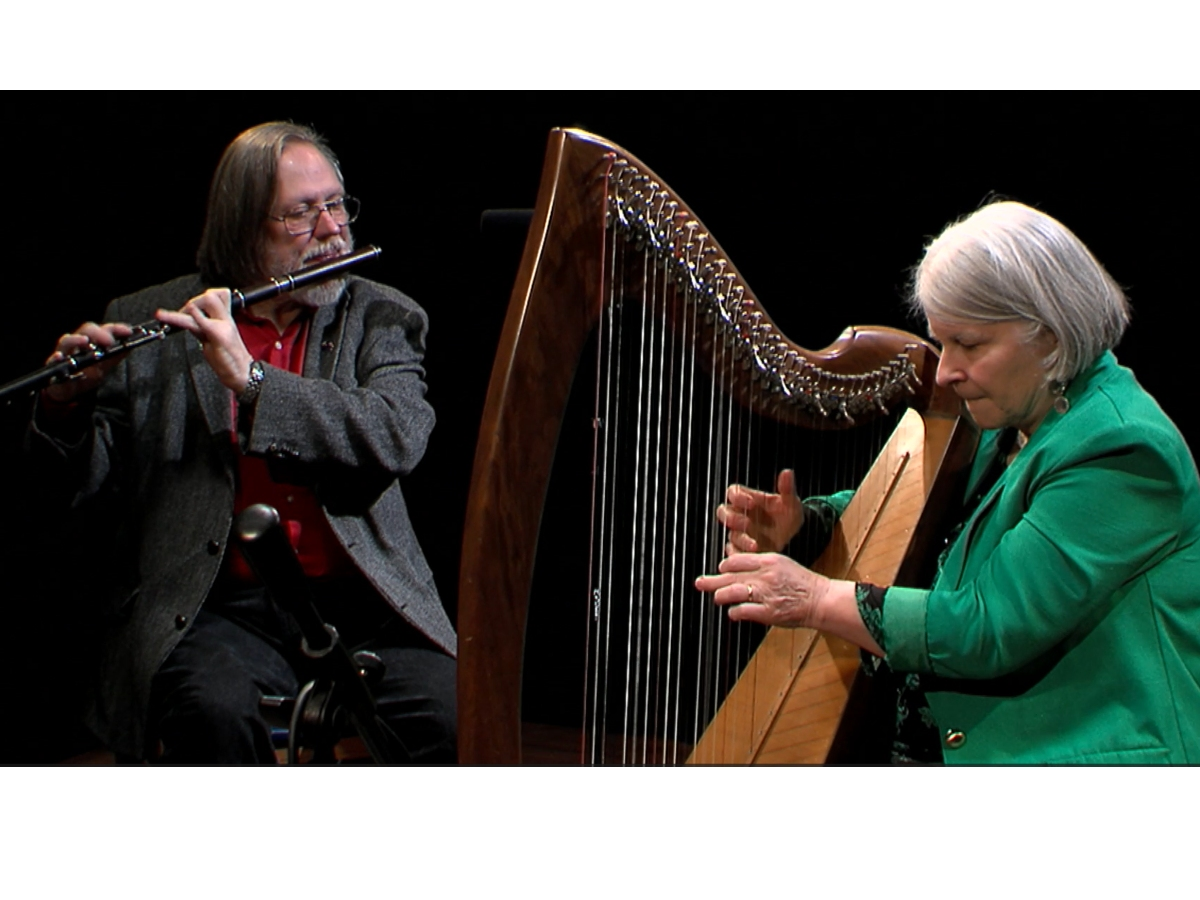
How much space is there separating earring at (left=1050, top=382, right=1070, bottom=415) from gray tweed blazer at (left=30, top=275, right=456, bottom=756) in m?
1.01

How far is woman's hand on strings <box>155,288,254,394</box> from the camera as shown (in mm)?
1922

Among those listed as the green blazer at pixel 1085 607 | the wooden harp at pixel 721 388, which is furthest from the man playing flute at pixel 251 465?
the green blazer at pixel 1085 607

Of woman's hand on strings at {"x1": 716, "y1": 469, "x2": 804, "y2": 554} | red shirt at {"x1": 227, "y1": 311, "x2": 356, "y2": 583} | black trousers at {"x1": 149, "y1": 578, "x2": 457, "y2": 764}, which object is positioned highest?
woman's hand on strings at {"x1": 716, "y1": 469, "x2": 804, "y2": 554}

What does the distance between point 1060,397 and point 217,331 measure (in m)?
1.21

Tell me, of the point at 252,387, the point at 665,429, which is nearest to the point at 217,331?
the point at 252,387

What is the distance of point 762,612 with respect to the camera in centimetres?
166

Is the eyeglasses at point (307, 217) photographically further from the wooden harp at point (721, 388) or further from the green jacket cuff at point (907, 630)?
the green jacket cuff at point (907, 630)

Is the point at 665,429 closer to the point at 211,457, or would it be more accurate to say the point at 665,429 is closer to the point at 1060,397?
the point at 1060,397

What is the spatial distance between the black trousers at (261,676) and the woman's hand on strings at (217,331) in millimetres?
369

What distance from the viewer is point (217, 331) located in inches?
75.9

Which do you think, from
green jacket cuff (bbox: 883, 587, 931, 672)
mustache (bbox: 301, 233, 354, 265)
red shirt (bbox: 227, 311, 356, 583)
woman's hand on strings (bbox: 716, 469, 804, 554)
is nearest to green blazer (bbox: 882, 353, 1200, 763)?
green jacket cuff (bbox: 883, 587, 931, 672)

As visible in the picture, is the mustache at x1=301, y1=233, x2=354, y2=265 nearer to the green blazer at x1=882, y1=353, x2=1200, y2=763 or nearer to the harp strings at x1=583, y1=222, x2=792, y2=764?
the harp strings at x1=583, y1=222, x2=792, y2=764

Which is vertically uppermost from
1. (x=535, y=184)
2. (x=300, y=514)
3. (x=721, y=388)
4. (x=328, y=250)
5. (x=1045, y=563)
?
(x=535, y=184)

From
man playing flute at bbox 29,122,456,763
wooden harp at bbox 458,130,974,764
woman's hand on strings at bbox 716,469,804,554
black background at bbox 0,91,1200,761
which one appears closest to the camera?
wooden harp at bbox 458,130,974,764
